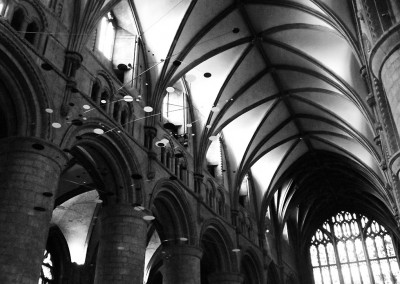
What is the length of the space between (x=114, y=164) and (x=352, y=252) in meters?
26.8

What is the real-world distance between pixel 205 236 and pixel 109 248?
26.1 feet

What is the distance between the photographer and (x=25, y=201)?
10062 mm

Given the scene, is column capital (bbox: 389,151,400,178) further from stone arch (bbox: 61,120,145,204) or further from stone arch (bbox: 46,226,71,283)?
stone arch (bbox: 46,226,71,283)

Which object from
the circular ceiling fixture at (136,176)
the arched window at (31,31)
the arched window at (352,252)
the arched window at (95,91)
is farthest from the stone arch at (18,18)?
the arched window at (352,252)

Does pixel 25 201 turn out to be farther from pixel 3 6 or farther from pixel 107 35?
pixel 107 35

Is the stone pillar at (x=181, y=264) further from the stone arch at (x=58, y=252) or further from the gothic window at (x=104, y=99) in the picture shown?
the stone arch at (x=58, y=252)

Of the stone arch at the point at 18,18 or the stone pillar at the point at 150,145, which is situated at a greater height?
the stone arch at the point at 18,18

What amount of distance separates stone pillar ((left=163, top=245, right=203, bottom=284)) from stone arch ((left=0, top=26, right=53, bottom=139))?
317 inches

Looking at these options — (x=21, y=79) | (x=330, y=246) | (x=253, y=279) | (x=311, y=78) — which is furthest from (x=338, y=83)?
(x=330, y=246)

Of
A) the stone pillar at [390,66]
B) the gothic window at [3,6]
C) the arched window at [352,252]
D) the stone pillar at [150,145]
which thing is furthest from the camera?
the arched window at [352,252]

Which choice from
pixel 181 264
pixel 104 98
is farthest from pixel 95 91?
pixel 181 264

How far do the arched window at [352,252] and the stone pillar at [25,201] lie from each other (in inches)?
1154

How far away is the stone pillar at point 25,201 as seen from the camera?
9.41 meters

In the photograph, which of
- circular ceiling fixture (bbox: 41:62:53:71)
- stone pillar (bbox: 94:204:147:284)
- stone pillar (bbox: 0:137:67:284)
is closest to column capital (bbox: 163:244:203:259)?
stone pillar (bbox: 94:204:147:284)
